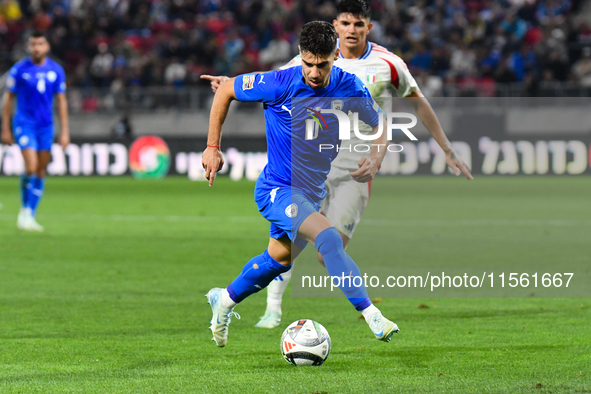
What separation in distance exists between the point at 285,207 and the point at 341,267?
0.46 m

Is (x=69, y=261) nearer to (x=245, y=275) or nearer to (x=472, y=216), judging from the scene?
(x=245, y=275)

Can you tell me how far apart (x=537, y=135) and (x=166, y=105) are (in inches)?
359

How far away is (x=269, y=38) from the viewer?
2414 centimetres

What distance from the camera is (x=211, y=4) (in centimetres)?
2556

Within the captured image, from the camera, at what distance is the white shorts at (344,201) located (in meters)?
5.77

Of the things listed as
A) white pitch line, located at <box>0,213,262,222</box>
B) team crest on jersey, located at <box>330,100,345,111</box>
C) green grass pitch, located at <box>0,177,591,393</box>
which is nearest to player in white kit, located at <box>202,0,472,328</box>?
green grass pitch, located at <box>0,177,591,393</box>

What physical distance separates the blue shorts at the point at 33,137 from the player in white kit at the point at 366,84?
6027 mm

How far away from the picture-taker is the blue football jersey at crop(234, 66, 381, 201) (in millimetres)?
4613

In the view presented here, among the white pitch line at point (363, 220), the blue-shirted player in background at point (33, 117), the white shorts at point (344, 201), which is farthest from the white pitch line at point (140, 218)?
the white shorts at point (344, 201)

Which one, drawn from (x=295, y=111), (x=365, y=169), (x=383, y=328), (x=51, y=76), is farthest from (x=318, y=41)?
(x=51, y=76)

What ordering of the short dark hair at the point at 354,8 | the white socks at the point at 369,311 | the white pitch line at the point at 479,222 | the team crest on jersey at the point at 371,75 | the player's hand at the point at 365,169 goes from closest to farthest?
1. the white socks at the point at 369,311
2. the player's hand at the point at 365,169
3. the short dark hair at the point at 354,8
4. the team crest on jersey at the point at 371,75
5. the white pitch line at the point at 479,222

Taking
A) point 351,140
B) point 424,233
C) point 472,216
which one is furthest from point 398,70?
point 472,216

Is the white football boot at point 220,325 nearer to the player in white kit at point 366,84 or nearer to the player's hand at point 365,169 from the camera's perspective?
the player in white kit at point 366,84

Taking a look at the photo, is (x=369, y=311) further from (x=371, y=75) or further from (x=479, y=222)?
(x=479, y=222)
